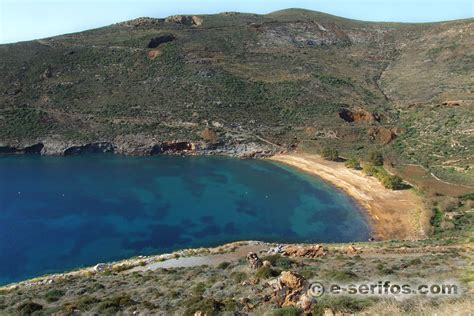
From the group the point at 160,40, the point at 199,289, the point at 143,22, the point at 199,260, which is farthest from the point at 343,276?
the point at 143,22

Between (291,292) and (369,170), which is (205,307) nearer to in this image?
(291,292)

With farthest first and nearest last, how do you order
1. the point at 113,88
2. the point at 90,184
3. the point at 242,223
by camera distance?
the point at 113,88
the point at 90,184
the point at 242,223

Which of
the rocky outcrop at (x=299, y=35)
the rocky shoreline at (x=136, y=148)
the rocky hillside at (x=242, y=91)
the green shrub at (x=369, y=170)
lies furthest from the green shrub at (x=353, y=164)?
the rocky outcrop at (x=299, y=35)

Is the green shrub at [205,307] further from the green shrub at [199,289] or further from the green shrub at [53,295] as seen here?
the green shrub at [53,295]

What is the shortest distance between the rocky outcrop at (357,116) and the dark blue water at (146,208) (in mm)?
21178

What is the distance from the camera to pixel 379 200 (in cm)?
6112

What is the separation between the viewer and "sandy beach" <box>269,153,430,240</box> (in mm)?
52156

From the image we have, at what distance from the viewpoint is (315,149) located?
82.9 metres

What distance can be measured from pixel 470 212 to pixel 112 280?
130 ft

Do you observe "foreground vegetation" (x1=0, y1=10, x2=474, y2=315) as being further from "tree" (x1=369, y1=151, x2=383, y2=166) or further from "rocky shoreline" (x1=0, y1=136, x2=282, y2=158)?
"rocky shoreline" (x1=0, y1=136, x2=282, y2=158)

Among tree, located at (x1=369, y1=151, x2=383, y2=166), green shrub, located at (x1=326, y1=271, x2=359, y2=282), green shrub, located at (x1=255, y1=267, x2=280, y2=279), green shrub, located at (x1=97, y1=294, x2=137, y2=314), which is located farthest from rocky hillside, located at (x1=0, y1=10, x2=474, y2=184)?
green shrub, located at (x1=97, y1=294, x2=137, y2=314)

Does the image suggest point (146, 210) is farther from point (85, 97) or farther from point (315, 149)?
point (85, 97)

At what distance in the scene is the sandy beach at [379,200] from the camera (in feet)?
171

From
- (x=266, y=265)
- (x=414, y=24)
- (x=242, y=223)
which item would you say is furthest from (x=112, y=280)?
(x=414, y=24)
